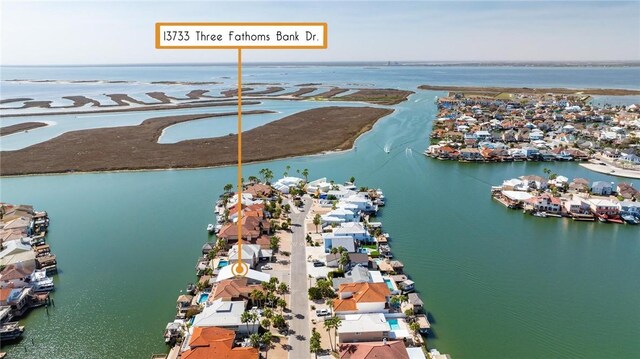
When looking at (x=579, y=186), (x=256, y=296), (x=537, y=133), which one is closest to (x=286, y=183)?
(x=256, y=296)

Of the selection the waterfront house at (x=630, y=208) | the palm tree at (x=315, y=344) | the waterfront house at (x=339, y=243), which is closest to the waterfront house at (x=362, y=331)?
the palm tree at (x=315, y=344)

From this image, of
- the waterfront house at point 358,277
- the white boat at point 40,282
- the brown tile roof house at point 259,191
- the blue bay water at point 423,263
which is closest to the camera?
the blue bay water at point 423,263

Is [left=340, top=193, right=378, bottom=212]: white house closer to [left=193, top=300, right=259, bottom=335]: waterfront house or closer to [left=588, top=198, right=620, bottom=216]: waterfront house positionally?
[left=193, top=300, right=259, bottom=335]: waterfront house

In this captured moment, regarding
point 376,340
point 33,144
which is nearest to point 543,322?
point 376,340

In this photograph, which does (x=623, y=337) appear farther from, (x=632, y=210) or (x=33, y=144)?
(x=33, y=144)

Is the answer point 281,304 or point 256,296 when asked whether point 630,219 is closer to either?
point 281,304

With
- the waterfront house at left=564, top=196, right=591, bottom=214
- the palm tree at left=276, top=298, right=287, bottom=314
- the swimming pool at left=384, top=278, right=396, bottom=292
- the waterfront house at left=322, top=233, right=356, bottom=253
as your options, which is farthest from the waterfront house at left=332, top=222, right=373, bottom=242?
the waterfront house at left=564, top=196, right=591, bottom=214

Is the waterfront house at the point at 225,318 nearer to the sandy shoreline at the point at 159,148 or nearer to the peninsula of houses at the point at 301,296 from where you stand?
the peninsula of houses at the point at 301,296
